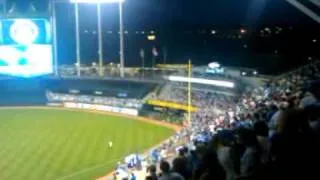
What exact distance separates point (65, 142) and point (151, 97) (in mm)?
10337

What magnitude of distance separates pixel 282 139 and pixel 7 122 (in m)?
29.1

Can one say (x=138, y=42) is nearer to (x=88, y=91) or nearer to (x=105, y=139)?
(x=88, y=91)

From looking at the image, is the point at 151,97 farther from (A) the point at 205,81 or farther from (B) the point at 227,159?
(B) the point at 227,159

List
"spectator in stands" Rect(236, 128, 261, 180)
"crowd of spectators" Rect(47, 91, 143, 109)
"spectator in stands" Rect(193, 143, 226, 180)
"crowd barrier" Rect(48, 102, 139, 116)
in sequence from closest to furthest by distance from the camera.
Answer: "spectator in stands" Rect(193, 143, 226, 180)
"spectator in stands" Rect(236, 128, 261, 180)
"crowd barrier" Rect(48, 102, 139, 116)
"crowd of spectators" Rect(47, 91, 143, 109)

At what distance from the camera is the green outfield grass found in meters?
21.4

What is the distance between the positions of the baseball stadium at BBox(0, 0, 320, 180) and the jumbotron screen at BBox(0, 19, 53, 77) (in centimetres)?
6

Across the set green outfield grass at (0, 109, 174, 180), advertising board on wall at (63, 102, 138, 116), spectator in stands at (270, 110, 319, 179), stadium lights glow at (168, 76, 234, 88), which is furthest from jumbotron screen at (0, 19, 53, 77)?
spectator in stands at (270, 110, 319, 179)

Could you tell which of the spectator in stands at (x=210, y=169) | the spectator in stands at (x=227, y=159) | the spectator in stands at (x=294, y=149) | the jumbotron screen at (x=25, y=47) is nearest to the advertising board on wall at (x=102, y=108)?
the jumbotron screen at (x=25, y=47)

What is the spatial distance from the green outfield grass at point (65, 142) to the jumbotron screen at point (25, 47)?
9.26 ft

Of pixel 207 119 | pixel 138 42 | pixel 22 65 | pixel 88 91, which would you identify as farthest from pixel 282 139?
pixel 138 42

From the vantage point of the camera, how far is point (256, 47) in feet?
171

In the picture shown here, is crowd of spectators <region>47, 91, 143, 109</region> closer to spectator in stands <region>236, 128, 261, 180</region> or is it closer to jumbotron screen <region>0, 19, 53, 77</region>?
jumbotron screen <region>0, 19, 53, 77</region>

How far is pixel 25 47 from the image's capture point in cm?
3472

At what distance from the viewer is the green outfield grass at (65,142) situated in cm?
2136
